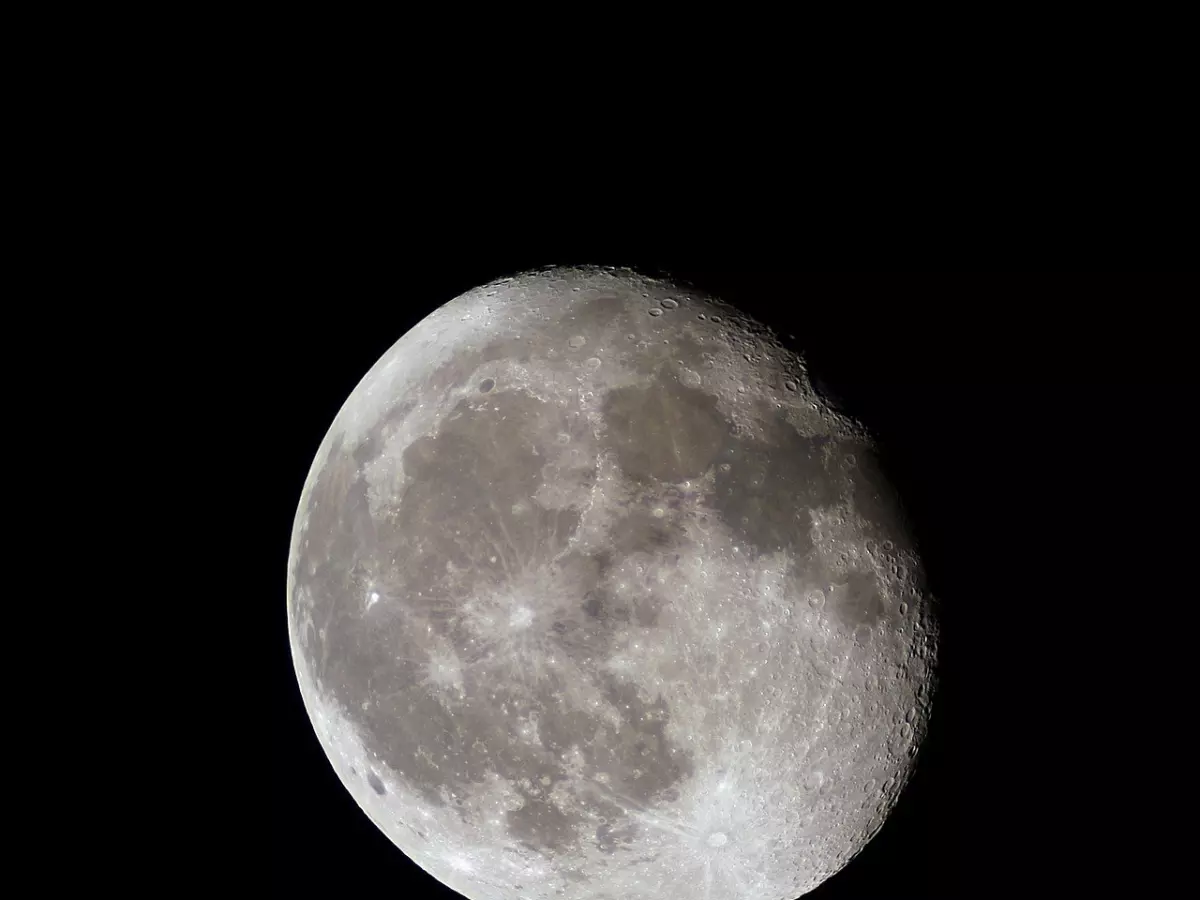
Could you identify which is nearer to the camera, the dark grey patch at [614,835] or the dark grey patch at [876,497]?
→ the dark grey patch at [614,835]

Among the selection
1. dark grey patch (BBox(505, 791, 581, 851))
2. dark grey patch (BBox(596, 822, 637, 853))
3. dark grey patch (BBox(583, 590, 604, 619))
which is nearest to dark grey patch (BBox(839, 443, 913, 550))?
dark grey patch (BBox(583, 590, 604, 619))

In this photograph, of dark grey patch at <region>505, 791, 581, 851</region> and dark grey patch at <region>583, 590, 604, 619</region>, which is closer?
dark grey patch at <region>583, 590, 604, 619</region>

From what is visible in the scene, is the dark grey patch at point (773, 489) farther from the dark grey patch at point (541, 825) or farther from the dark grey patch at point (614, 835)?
the dark grey patch at point (541, 825)

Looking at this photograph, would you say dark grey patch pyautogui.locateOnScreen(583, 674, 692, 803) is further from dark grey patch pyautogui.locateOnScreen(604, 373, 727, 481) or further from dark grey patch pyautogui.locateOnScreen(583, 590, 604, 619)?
dark grey patch pyautogui.locateOnScreen(604, 373, 727, 481)

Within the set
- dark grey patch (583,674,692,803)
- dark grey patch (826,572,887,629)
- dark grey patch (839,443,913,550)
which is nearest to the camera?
dark grey patch (583,674,692,803)

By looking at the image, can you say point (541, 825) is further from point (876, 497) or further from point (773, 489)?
point (876, 497)

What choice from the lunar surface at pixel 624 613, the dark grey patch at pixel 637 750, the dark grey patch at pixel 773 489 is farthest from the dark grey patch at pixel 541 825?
the dark grey patch at pixel 773 489

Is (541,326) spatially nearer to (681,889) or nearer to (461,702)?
(461,702)

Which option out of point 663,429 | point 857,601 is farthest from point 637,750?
point 663,429
